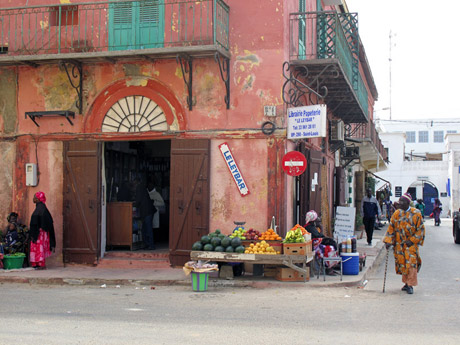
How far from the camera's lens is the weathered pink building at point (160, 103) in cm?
1234

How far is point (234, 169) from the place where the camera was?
1245 centimetres

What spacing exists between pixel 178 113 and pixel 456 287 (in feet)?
22.3

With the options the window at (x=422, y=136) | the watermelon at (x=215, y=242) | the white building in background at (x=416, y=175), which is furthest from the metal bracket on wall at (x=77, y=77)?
the window at (x=422, y=136)

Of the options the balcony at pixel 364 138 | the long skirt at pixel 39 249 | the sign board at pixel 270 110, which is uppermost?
the balcony at pixel 364 138

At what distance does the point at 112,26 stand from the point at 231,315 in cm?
770

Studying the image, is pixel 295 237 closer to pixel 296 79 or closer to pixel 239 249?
pixel 239 249

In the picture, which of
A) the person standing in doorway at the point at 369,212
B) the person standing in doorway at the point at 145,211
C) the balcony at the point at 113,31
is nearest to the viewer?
the balcony at the point at 113,31

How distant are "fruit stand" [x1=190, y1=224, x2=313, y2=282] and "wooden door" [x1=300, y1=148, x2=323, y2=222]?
2.69 m

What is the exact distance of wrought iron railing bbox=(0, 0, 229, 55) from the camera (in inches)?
487

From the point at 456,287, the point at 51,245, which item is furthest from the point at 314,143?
the point at 51,245

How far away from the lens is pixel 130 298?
973cm

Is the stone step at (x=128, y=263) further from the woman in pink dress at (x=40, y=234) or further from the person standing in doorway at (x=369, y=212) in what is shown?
the person standing in doorway at (x=369, y=212)

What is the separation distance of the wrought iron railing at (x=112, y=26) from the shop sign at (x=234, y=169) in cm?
219

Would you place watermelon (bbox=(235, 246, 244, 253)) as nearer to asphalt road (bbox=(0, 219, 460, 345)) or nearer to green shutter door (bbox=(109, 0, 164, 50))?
asphalt road (bbox=(0, 219, 460, 345))
